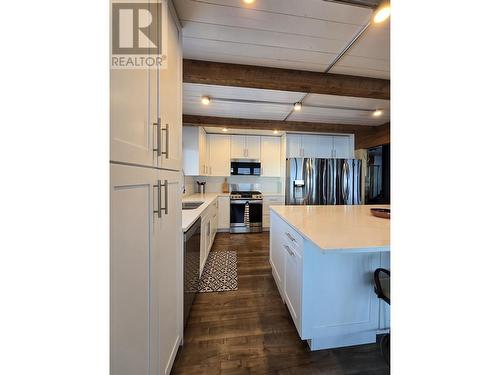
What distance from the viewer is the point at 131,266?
29.5 inches

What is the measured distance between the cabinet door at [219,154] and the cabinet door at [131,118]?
12.2 ft

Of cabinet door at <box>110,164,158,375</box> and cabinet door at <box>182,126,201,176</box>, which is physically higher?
cabinet door at <box>182,126,201,176</box>

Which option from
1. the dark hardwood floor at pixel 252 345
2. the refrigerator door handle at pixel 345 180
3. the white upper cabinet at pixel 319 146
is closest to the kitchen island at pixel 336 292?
the dark hardwood floor at pixel 252 345

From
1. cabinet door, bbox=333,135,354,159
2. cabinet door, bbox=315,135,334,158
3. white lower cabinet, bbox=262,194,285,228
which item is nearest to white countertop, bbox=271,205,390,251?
white lower cabinet, bbox=262,194,285,228

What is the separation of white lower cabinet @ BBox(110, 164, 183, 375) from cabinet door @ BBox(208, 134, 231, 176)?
3.38 meters

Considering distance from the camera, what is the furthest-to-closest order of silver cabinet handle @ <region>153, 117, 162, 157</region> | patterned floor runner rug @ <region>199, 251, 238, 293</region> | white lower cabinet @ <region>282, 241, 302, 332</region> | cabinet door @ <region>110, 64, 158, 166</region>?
patterned floor runner rug @ <region>199, 251, 238, 293</region> < white lower cabinet @ <region>282, 241, 302, 332</region> < silver cabinet handle @ <region>153, 117, 162, 157</region> < cabinet door @ <region>110, 64, 158, 166</region>

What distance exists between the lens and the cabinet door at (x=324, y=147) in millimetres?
4582

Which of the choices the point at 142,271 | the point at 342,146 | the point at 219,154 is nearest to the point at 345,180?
the point at 342,146

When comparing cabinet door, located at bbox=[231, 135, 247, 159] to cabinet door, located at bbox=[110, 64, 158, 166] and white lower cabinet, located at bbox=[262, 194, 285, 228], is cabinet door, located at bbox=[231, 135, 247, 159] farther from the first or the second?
cabinet door, located at bbox=[110, 64, 158, 166]

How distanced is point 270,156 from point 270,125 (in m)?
1.07

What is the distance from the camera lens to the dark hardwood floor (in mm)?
1339
